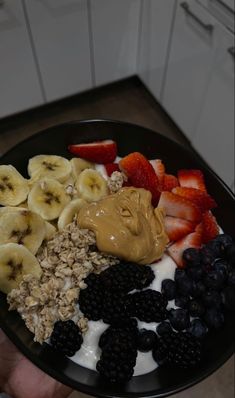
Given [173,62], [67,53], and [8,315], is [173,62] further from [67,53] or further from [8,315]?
[8,315]

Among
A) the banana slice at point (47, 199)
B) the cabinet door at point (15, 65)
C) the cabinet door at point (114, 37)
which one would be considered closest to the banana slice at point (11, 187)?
the banana slice at point (47, 199)

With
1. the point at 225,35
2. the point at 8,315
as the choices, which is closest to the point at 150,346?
the point at 8,315

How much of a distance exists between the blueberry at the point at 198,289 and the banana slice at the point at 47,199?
42cm

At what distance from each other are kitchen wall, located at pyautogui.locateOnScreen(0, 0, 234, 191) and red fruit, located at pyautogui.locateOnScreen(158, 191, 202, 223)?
562 mm

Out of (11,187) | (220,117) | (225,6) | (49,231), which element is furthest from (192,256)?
(225,6)

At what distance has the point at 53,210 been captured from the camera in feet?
3.09

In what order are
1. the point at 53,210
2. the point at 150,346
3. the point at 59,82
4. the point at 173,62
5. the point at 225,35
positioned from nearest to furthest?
the point at 150,346, the point at 53,210, the point at 225,35, the point at 173,62, the point at 59,82

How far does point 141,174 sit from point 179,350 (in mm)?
481

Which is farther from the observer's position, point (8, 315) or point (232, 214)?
point (232, 214)

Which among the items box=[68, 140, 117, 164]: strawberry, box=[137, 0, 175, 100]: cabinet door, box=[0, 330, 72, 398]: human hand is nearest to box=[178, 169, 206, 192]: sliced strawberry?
box=[68, 140, 117, 164]: strawberry

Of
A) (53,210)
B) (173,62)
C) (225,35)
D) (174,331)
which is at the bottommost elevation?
(174,331)

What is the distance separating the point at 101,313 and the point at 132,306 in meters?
0.08

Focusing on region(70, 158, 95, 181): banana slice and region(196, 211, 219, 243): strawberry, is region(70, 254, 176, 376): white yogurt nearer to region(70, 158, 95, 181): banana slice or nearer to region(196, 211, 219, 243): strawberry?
region(196, 211, 219, 243): strawberry

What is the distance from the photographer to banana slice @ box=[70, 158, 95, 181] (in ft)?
3.39
